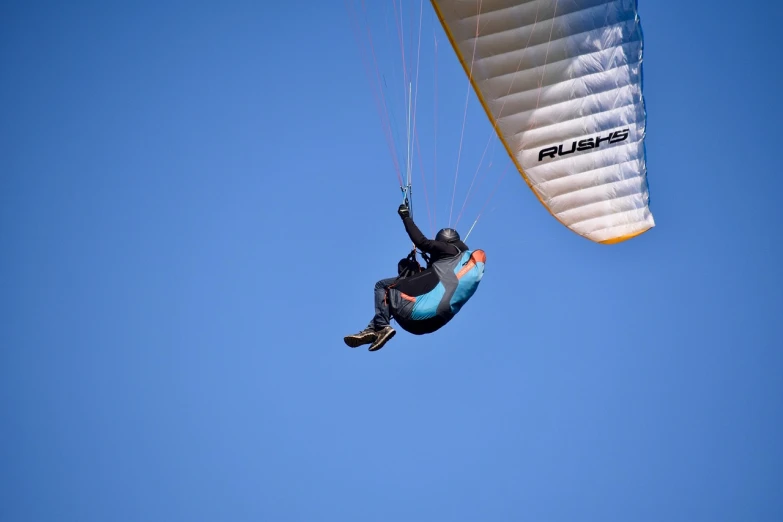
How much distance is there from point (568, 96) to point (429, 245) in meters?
3.44

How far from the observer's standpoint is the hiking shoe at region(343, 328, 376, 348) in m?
10.7

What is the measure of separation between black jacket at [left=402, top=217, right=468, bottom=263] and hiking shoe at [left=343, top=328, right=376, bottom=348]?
1059 mm

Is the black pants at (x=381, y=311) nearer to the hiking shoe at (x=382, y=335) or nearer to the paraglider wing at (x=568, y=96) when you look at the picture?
the hiking shoe at (x=382, y=335)

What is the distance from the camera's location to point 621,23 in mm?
12422

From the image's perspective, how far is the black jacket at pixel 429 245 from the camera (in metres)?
10.9

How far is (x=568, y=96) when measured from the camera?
1304 centimetres

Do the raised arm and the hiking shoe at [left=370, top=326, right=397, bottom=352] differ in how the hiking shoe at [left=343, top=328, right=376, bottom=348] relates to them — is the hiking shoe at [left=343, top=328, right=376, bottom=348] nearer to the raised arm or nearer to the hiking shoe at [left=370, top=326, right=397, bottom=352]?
the hiking shoe at [left=370, top=326, right=397, bottom=352]

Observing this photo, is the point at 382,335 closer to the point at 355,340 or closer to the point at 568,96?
the point at 355,340

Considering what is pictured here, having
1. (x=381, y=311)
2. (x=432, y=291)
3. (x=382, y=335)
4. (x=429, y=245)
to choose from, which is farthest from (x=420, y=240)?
(x=382, y=335)

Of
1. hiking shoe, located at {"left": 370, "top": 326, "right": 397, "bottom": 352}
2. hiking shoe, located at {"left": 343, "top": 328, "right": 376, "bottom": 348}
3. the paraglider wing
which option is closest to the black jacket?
hiking shoe, located at {"left": 370, "top": 326, "right": 397, "bottom": 352}

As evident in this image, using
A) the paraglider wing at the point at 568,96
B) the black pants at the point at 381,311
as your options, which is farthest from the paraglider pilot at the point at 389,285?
the paraglider wing at the point at 568,96

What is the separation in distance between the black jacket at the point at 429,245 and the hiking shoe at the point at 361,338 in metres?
1.06

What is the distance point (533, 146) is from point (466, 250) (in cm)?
276

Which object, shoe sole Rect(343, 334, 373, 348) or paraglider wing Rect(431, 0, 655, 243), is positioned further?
paraglider wing Rect(431, 0, 655, 243)
